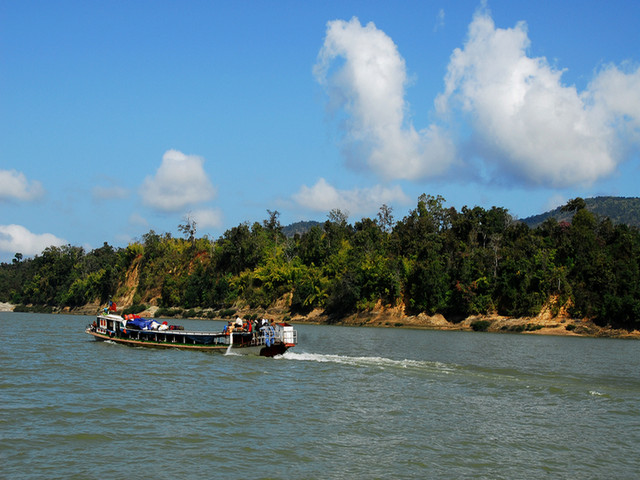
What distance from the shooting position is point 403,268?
96.8 metres

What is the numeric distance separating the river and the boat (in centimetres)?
283

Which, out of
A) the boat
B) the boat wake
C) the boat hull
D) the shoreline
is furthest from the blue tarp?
the shoreline

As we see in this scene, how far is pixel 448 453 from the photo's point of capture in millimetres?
17250

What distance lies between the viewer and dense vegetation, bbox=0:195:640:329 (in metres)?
81.4

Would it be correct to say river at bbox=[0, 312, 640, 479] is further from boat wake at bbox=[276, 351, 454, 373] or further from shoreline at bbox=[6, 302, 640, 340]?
shoreline at bbox=[6, 302, 640, 340]

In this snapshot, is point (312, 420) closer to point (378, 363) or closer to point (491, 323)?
point (378, 363)

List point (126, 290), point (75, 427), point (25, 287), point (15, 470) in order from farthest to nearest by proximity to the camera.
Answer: point (25, 287) → point (126, 290) → point (75, 427) → point (15, 470)

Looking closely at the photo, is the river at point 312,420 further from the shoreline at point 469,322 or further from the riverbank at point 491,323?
the shoreline at point 469,322

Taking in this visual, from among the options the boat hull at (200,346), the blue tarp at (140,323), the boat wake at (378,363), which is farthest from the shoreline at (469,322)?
the blue tarp at (140,323)

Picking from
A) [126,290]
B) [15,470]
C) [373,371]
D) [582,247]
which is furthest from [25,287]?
[15,470]

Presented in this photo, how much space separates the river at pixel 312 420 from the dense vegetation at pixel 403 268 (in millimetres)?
46991

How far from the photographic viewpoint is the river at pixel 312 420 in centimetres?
1584

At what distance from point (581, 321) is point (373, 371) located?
182ft

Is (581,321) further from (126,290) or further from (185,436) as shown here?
(126,290)
